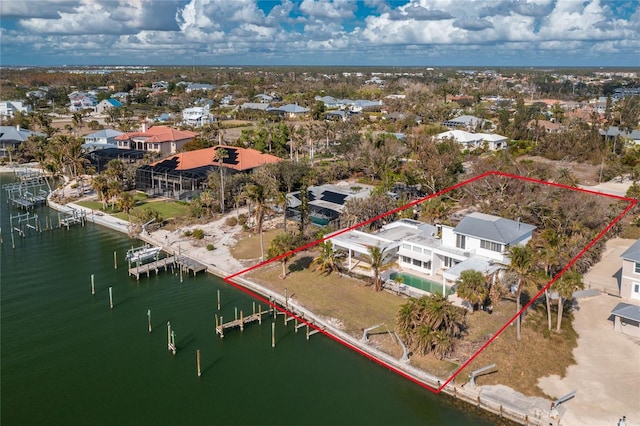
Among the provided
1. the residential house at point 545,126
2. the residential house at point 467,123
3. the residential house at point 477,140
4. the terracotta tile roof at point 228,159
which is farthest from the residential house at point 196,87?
the terracotta tile roof at point 228,159

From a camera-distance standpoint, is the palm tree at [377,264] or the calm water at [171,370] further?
the palm tree at [377,264]

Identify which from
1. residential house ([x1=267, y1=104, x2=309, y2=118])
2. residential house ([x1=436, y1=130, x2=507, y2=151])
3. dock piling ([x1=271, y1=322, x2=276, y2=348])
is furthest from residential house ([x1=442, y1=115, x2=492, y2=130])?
dock piling ([x1=271, y1=322, x2=276, y2=348])

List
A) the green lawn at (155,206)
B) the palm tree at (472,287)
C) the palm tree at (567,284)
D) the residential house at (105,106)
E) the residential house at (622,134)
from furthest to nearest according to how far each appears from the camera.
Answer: the residential house at (105,106) → the residential house at (622,134) → the green lawn at (155,206) → the palm tree at (472,287) → the palm tree at (567,284)

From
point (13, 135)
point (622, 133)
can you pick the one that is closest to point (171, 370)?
point (13, 135)

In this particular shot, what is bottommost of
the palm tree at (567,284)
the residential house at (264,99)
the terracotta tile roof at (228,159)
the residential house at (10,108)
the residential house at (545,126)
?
the palm tree at (567,284)

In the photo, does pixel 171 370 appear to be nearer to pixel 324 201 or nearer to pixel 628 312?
pixel 628 312

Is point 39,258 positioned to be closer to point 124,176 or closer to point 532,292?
point 124,176

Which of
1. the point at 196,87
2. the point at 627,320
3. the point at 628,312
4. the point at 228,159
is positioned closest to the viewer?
the point at 628,312

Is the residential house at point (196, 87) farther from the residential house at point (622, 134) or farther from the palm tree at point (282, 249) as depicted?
the palm tree at point (282, 249)
